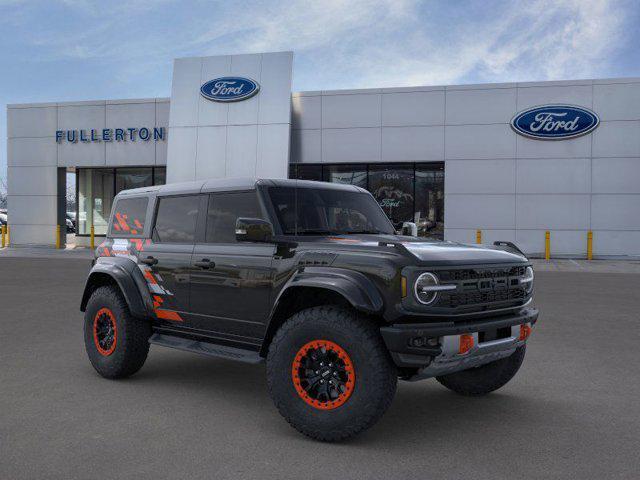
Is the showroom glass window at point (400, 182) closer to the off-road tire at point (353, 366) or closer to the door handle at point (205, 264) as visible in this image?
the door handle at point (205, 264)

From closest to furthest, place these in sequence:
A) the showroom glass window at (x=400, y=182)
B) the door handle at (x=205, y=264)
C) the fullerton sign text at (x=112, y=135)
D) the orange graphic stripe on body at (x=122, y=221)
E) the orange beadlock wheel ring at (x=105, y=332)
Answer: the door handle at (x=205, y=264)
the orange beadlock wheel ring at (x=105, y=332)
the orange graphic stripe on body at (x=122, y=221)
the showroom glass window at (x=400, y=182)
the fullerton sign text at (x=112, y=135)

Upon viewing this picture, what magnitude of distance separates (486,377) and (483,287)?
1.25 m

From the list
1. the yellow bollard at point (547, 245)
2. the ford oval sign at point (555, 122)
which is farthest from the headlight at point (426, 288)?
the ford oval sign at point (555, 122)

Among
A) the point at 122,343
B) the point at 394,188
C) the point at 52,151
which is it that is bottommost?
the point at 122,343

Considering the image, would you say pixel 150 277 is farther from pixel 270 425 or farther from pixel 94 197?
pixel 94 197

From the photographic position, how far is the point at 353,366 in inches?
159

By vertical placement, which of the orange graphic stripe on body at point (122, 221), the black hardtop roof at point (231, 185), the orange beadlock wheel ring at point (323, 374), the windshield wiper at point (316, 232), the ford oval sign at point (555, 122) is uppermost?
the ford oval sign at point (555, 122)

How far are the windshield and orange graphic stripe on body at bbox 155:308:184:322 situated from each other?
1.33 metres

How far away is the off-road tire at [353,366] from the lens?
13.0 feet

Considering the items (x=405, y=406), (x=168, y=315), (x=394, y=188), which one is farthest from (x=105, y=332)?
(x=394, y=188)

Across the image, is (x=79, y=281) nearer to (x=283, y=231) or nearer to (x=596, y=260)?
(x=283, y=231)

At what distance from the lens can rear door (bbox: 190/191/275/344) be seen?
4.75 meters

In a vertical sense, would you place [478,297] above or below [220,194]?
below

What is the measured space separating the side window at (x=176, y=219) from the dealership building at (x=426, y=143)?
17462 millimetres
